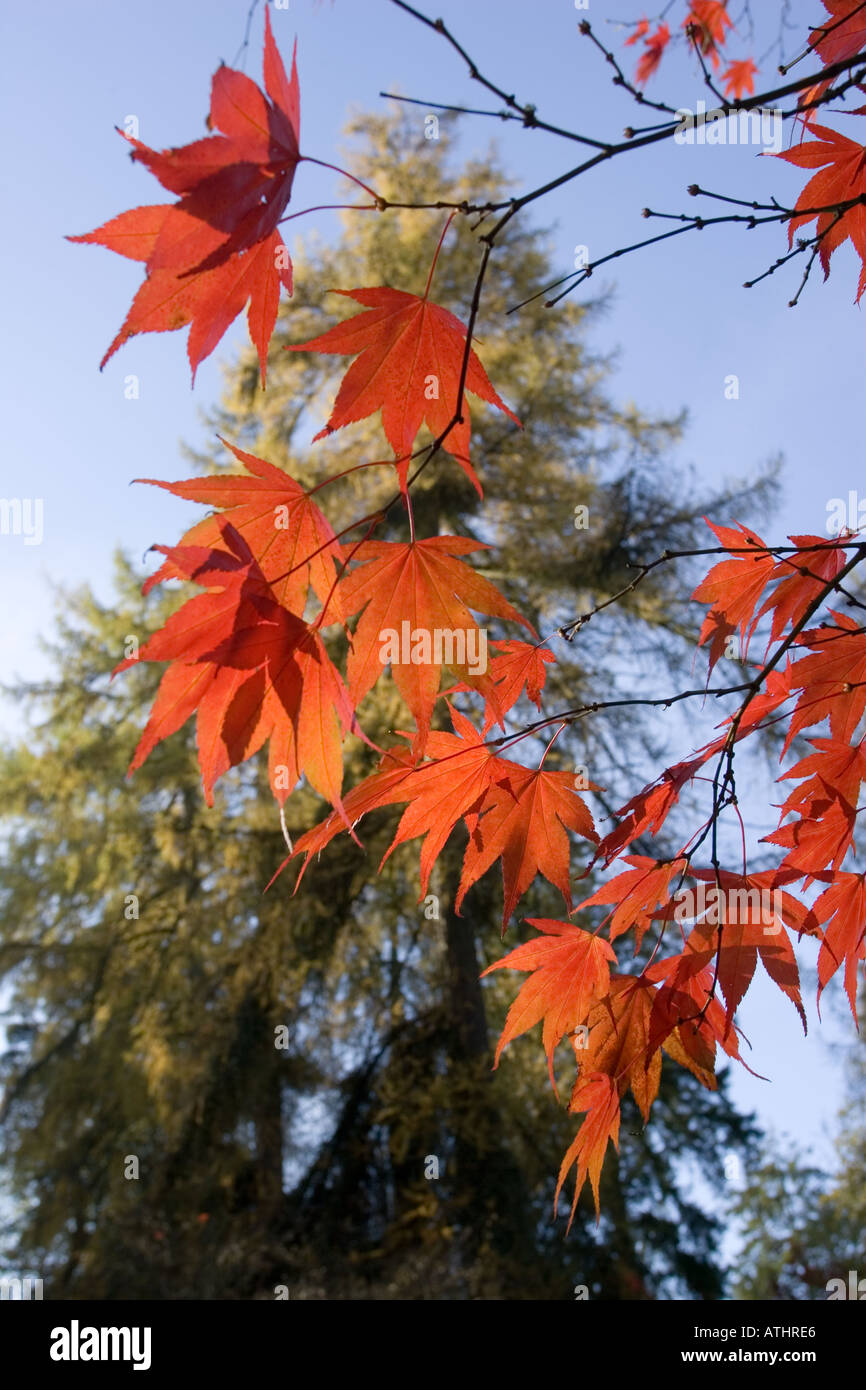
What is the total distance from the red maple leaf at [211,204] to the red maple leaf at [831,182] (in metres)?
0.47

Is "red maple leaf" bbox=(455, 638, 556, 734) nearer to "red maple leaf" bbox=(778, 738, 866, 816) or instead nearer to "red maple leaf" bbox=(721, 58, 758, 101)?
"red maple leaf" bbox=(778, 738, 866, 816)

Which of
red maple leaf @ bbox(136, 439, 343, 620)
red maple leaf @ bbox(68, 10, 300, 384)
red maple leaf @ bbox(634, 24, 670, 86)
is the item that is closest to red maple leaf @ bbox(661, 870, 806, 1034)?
red maple leaf @ bbox(136, 439, 343, 620)

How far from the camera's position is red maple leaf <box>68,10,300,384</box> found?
46 cm

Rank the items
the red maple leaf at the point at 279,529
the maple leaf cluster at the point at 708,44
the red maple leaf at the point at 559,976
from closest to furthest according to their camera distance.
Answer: the red maple leaf at the point at 279,529 < the red maple leaf at the point at 559,976 < the maple leaf cluster at the point at 708,44

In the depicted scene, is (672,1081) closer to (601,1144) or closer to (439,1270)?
(439,1270)

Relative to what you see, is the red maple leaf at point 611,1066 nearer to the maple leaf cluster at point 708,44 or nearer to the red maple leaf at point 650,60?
the maple leaf cluster at point 708,44

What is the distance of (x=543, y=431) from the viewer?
595cm

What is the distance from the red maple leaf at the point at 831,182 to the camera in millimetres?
788

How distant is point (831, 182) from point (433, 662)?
0.57 meters

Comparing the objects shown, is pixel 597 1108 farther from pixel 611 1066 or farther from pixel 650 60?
pixel 650 60

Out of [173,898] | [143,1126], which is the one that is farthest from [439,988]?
[143,1126]

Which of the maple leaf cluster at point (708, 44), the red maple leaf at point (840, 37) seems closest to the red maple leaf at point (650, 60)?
the maple leaf cluster at point (708, 44)

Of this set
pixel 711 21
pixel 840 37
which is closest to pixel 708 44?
pixel 711 21
